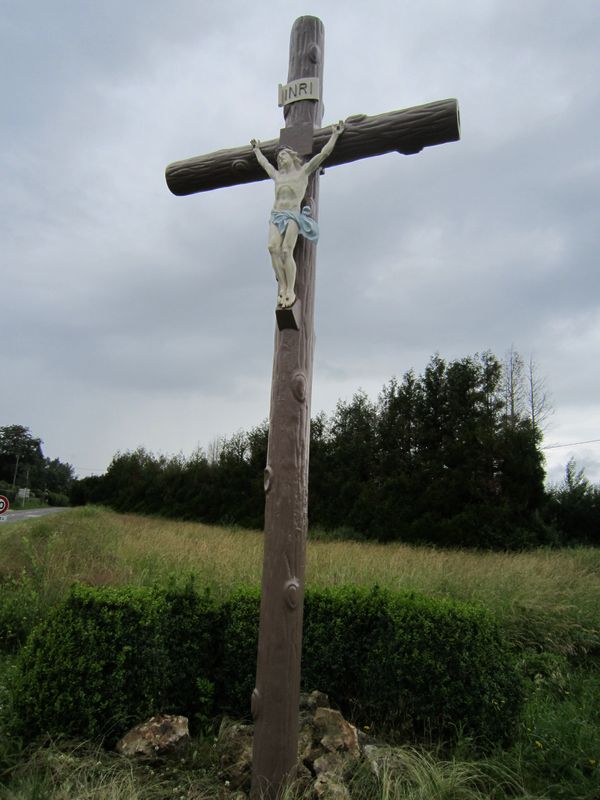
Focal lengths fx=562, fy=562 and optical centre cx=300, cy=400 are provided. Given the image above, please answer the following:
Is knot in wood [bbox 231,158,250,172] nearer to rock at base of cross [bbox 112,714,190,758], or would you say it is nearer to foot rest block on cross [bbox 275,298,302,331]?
foot rest block on cross [bbox 275,298,302,331]

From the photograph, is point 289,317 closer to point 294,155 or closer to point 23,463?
point 294,155

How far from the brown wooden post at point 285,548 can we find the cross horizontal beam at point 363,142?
12.0 inches

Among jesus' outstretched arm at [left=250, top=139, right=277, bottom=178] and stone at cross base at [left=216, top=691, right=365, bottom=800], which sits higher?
jesus' outstretched arm at [left=250, top=139, right=277, bottom=178]

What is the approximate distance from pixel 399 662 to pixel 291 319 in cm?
230

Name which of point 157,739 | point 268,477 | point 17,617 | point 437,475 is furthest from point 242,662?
point 437,475

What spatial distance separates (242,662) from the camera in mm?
3947

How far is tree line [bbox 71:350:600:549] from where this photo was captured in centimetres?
1516

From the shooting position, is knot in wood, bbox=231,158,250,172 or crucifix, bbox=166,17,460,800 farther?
knot in wood, bbox=231,158,250,172

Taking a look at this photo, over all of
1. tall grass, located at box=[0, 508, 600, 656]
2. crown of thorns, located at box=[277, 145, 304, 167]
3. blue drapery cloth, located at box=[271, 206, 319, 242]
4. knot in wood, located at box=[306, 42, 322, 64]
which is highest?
knot in wood, located at box=[306, 42, 322, 64]

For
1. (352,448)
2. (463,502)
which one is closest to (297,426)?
(463,502)

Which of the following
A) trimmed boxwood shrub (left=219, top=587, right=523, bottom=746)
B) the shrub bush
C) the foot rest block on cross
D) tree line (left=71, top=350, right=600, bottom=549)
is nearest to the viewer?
the foot rest block on cross

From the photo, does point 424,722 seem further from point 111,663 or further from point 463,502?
point 463,502

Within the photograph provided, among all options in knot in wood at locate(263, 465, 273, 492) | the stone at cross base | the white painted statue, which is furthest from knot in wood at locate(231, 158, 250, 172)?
the stone at cross base

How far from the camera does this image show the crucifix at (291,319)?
8.98 feet
